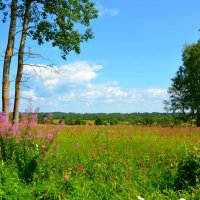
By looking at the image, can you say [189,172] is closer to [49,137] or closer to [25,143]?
[49,137]

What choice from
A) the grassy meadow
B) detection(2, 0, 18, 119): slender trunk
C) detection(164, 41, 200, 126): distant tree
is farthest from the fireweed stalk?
detection(164, 41, 200, 126): distant tree

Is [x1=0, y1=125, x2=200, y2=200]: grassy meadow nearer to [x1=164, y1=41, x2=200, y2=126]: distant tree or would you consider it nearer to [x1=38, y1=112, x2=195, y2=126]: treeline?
[x1=38, y1=112, x2=195, y2=126]: treeline

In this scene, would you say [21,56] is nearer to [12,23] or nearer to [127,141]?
[12,23]

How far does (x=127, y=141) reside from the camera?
13.9m

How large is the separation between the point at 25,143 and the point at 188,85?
41141 mm

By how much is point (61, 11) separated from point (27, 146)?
845 centimetres

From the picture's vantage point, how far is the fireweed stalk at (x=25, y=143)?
32.2 feet

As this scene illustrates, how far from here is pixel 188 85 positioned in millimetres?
49594

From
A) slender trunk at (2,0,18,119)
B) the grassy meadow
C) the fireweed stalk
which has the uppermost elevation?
slender trunk at (2,0,18,119)

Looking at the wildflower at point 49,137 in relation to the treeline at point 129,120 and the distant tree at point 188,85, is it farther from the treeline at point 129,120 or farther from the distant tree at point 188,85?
the distant tree at point 188,85

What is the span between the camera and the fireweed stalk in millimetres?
9823

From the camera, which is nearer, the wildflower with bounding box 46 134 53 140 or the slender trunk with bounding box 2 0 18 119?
the wildflower with bounding box 46 134 53 140

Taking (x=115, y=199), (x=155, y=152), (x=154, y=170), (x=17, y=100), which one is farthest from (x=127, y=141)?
(x=115, y=199)

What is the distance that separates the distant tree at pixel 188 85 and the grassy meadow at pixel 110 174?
35286 millimetres
